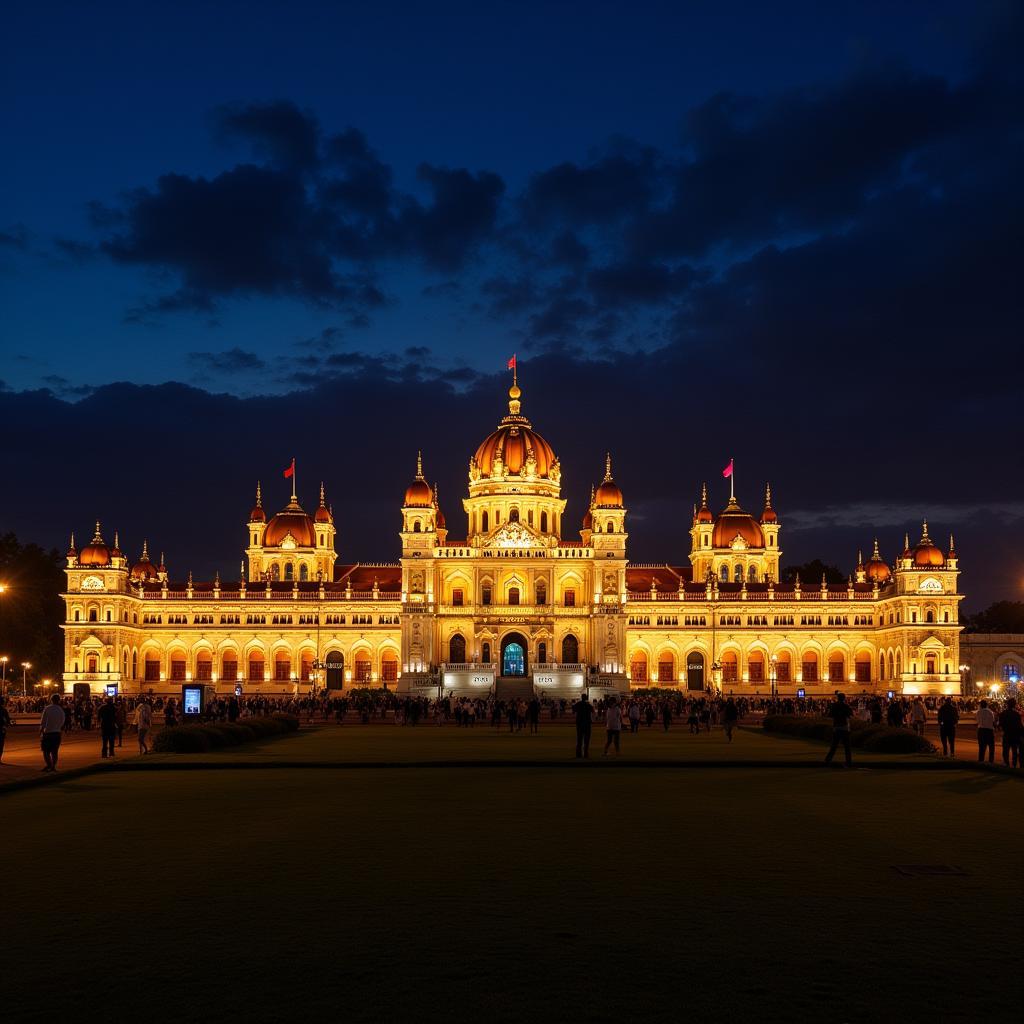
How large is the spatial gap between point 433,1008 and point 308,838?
33.6 feet

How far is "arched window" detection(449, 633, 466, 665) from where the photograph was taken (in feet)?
389

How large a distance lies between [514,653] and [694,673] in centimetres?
1702

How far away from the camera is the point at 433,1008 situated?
37.4 feet

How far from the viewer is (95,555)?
120 m

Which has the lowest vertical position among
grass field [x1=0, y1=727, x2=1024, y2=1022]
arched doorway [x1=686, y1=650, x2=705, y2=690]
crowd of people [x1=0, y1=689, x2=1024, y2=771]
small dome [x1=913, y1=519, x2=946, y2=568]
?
grass field [x1=0, y1=727, x2=1024, y2=1022]

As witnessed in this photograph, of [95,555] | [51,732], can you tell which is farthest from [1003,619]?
[51,732]

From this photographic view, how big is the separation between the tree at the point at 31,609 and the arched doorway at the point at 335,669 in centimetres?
2464

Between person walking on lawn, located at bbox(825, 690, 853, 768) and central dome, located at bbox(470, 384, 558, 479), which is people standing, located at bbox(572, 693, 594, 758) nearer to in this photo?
person walking on lawn, located at bbox(825, 690, 853, 768)

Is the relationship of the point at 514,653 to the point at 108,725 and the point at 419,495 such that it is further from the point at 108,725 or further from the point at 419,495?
the point at 108,725

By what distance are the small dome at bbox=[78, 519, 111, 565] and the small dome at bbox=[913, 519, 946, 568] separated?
72.9 meters

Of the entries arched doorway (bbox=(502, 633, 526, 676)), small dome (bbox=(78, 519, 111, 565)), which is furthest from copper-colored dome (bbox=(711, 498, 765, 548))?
small dome (bbox=(78, 519, 111, 565))

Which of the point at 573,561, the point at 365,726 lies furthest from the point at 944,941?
the point at 573,561

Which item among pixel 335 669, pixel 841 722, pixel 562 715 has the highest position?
pixel 335 669

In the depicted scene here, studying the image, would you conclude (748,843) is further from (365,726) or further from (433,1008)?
(365,726)
